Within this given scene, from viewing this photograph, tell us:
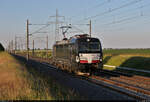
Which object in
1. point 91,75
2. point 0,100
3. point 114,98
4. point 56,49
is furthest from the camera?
point 56,49

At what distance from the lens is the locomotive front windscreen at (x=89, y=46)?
20984mm

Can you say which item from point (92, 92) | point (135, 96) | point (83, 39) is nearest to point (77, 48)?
point (83, 39)

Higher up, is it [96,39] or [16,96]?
[96,39]

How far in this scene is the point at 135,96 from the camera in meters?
12.1

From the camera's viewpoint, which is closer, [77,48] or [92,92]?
[92,92]

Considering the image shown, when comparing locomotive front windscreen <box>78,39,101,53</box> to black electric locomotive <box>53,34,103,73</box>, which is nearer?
black electric locomotive <box>53,34,103,73</box>

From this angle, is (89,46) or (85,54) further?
(89,46)

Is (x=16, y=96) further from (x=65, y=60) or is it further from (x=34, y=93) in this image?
(x=65, y=60)

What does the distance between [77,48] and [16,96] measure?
1082cm

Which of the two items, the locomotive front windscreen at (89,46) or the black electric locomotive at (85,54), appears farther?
the locomotive front windscreen at (89,46)

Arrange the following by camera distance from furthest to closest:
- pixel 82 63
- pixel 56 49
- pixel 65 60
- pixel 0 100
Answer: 1. pixel 56 49
2. pixel 65 60
3. pixel 82 63
4. pixel 0 100

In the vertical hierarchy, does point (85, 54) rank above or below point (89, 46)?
below

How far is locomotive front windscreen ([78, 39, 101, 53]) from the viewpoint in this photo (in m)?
21.0

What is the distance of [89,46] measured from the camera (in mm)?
21219
